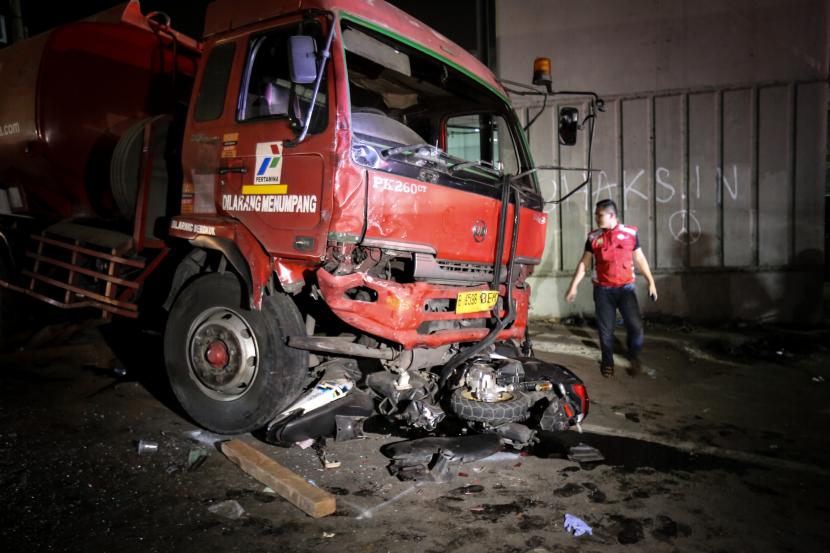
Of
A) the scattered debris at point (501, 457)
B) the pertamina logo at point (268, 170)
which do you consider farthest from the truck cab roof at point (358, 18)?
the scattered debris at point (501, 457)

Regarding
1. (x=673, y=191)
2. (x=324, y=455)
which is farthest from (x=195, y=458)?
(x=673, y=191)

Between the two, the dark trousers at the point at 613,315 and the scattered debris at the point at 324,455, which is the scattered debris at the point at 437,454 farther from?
the dark trousers at the point at 613,315

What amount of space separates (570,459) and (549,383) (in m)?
0.59

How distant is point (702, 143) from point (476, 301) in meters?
5.48

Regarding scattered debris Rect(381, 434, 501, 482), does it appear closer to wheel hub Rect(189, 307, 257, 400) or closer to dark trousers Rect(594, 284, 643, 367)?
wheel hub Rect(189, 307, 257, 400)

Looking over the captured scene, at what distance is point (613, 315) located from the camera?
5.48m

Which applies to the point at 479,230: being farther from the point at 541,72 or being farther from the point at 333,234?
the point at 541,72

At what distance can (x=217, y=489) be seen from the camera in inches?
116

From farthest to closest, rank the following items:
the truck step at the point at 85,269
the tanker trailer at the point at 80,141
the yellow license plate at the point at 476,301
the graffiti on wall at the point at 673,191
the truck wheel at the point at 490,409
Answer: the graffiti on wall at the point at 673,191, the tanker trailer at the point at 80,141, the truck step at the point at 85,269, the yellow license plate at the point at 476,301, the truck wheel at the point at 490,409

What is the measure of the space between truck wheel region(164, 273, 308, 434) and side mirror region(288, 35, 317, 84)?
1307mm

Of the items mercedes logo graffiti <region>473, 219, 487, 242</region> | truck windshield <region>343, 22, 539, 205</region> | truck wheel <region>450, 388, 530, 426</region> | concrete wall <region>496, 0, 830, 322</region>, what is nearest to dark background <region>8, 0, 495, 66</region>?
concrete wall <region>496, 0, 830, 322</region>

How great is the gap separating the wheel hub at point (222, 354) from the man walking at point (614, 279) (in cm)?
324

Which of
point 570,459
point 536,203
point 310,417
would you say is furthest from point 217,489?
point 536,203

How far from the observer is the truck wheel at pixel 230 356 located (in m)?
3.38
